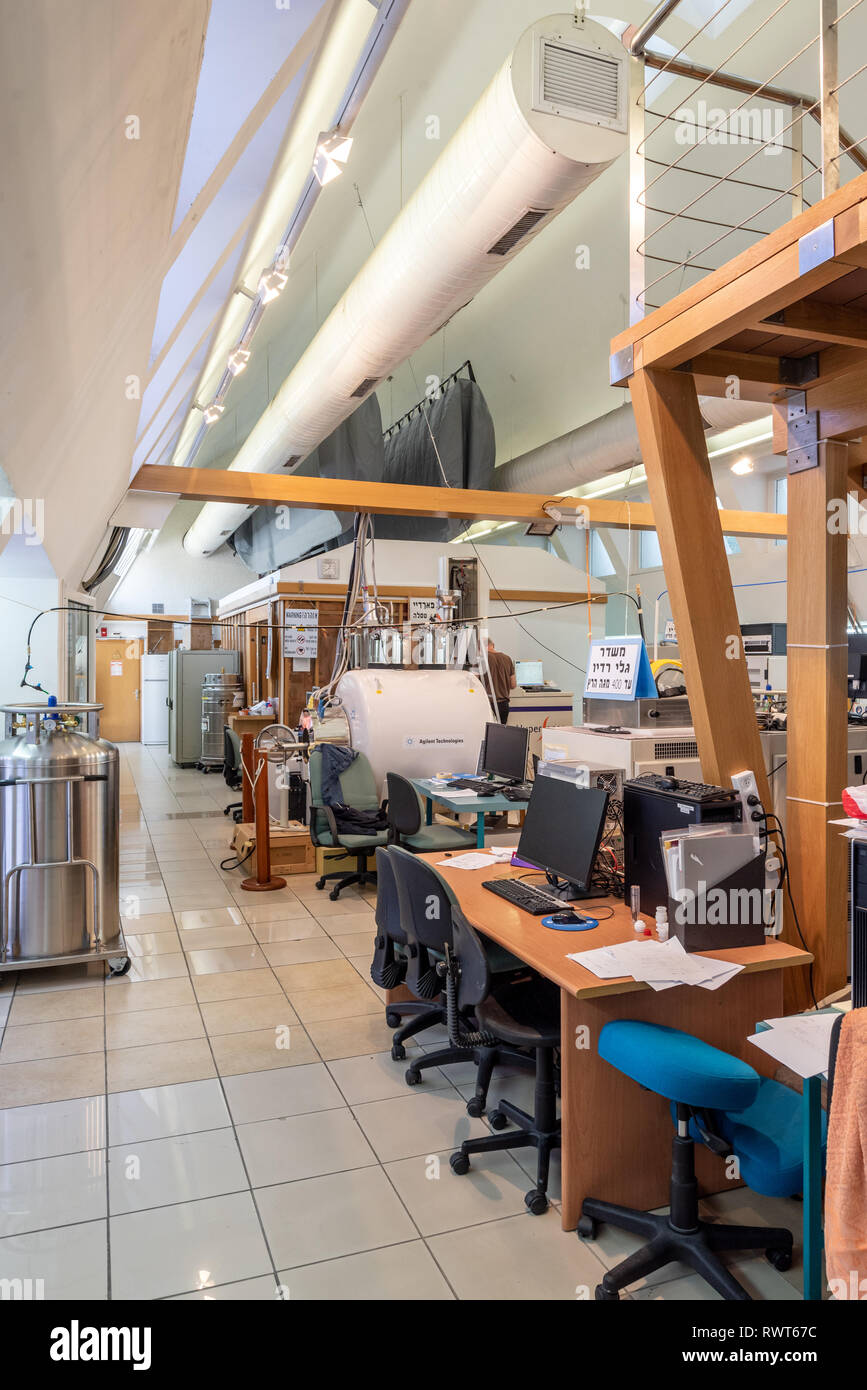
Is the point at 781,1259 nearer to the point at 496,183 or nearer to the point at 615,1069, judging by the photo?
the point at 615,1069

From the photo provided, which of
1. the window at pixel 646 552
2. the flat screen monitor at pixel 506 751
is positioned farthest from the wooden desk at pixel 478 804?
the window at pixel 646 552

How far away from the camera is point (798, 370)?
287 centimetres

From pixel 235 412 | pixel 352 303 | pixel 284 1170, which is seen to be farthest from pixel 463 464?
pixel 284 1170

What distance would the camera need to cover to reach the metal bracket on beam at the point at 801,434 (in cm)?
297

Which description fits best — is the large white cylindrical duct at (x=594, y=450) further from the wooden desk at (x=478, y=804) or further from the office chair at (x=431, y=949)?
the office chair at (x=431, y=949)

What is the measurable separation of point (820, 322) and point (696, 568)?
818mm

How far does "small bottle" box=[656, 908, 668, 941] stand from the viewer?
8.80 feet

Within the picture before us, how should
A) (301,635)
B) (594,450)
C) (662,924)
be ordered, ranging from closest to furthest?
(662,924) < (594,450) < (301,635)

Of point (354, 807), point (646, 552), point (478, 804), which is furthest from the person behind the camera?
point (646, 552)

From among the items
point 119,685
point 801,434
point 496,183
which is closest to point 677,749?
point 801,434

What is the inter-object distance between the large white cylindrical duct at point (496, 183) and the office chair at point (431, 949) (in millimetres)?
2467

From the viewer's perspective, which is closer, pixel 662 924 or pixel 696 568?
pixel 662 924

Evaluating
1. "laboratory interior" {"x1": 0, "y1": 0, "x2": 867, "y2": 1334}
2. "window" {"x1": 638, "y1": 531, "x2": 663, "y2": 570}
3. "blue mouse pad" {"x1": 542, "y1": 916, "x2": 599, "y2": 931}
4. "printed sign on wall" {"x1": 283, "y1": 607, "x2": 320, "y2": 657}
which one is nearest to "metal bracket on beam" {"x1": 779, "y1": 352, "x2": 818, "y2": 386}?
"laboratory interior" {"x1": 0, "y1": 0, "x2": 867, "y2": 1334}
